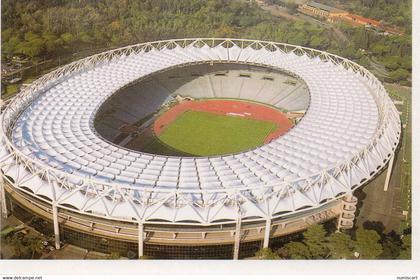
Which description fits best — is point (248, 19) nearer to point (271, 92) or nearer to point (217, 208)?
point (271, 92)

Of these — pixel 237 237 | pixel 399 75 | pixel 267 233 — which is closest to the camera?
pixel 237 237

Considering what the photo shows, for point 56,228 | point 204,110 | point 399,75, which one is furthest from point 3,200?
point 399,75

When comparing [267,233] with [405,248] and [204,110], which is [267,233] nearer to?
[405,248]

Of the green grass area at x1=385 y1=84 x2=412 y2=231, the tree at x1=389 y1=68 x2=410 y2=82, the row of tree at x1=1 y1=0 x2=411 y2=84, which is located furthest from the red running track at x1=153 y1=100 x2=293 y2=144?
the row of tree at x1=1 y1=0 x2=411 y2=84

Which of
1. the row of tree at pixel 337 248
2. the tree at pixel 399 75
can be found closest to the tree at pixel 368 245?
the row of tree at pixel 337 248

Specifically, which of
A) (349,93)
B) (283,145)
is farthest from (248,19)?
(283,145)

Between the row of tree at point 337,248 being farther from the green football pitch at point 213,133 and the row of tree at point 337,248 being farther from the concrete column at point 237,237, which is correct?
the green football pitch at point 213,133
